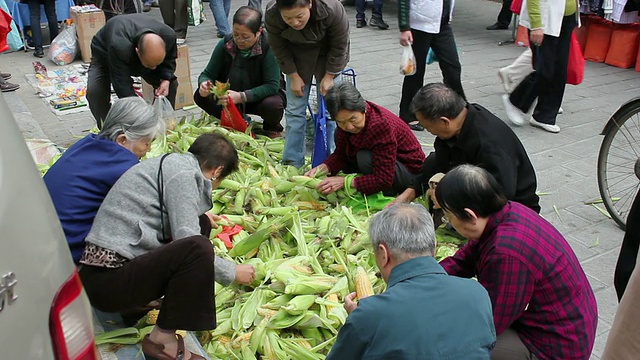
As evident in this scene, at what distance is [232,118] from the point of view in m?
5.77

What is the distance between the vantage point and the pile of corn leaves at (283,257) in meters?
3.22

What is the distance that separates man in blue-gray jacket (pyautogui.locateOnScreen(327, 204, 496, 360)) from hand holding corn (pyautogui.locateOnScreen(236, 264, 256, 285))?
→ 117cm

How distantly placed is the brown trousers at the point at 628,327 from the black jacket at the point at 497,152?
2.02 metres

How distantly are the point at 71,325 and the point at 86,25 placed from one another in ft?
26.8

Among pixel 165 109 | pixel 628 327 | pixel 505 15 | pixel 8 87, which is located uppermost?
pixel 628 327

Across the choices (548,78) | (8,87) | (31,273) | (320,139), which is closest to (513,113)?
(548,78)

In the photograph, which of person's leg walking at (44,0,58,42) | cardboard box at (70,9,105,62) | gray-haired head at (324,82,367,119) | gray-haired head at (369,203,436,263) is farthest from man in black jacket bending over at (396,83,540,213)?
person's leg walking at (44,0,58,42)

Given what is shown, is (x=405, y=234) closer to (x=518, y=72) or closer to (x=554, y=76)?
(x=554, y=76)

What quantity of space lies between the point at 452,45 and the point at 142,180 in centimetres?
418

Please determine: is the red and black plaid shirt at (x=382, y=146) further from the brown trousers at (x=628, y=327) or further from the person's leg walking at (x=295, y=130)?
the brown trousers at (x=628, y=327)

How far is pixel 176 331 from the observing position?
3.13 m

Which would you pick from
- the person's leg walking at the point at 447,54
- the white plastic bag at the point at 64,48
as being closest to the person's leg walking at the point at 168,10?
the white plastic bag at the point at 64,48

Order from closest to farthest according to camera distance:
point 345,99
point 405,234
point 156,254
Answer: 1. point 405,234
2. point 156,254
3. point 345,99

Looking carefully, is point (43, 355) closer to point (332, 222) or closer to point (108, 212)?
point (108, 212)
